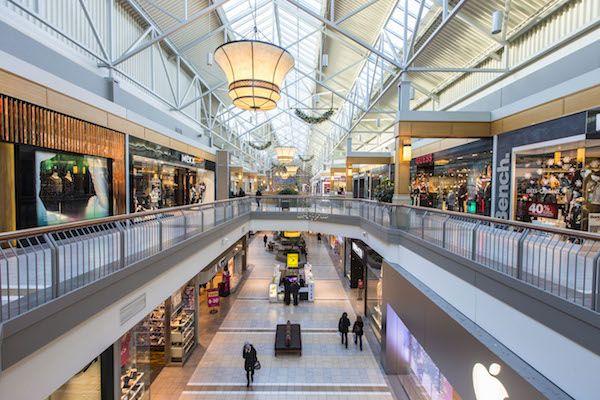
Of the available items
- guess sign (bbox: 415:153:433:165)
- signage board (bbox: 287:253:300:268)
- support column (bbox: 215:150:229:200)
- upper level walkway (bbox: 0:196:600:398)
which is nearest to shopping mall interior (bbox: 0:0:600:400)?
upper level walkway (bbox: 0:196:600:398)

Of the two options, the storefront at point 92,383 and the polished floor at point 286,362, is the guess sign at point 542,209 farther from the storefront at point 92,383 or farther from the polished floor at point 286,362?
the storefront at point 92,383

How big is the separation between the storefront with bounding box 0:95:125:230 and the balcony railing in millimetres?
3171

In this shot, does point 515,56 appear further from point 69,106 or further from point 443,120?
point 69,106

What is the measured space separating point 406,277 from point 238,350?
272 inches

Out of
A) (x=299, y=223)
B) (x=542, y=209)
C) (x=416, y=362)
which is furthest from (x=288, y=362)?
(x=542, y=209)

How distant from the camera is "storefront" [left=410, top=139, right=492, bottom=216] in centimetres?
1122

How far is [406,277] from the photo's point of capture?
753 cm

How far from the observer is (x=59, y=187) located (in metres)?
8.07

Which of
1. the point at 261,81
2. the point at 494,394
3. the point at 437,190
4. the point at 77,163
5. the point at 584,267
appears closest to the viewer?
the point at 584,267

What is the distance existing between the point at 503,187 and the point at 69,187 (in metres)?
12.8

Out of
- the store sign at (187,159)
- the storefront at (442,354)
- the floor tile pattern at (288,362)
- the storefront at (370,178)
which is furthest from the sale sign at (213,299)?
the storefront at (370,178)

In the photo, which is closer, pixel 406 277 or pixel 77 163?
pixel 406 277

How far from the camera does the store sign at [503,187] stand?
985 cm

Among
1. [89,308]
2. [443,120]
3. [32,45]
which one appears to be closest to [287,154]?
[443,120]
